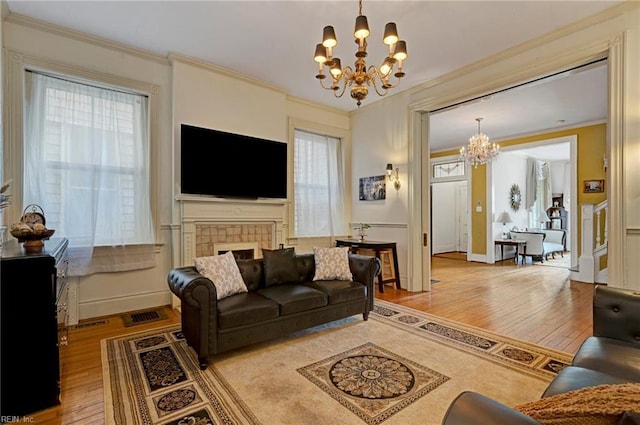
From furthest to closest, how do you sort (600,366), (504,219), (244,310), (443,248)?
1. (443,248)
2. (504,219)
3. (244,310)
4. (600,366)

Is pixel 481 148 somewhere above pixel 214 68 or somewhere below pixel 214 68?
below

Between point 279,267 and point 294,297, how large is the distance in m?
0.56

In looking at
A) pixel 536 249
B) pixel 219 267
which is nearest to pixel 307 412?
pixel 219 267

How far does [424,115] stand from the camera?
4.99 metres

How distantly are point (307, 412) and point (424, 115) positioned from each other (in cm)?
453

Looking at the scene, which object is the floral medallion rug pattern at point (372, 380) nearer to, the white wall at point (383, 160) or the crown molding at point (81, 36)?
the white wall at point (383, 160)

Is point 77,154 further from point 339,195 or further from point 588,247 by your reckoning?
point 588,247

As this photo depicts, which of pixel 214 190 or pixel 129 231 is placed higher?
pixel 214 190

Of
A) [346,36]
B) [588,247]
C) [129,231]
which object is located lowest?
[588,247]

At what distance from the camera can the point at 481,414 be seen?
2.86 feet

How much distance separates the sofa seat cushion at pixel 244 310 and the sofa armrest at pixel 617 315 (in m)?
2.39

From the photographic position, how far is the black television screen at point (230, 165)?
4.11m

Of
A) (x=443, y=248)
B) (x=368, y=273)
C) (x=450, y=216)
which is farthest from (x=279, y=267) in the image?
(x=450, y=216)

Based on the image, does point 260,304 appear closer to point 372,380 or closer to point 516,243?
point 372,380
